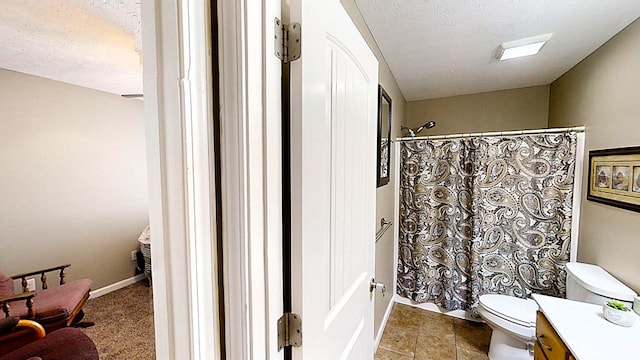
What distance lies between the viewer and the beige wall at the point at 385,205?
197 cm

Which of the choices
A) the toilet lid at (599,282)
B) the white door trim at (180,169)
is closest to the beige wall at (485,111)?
the toilet lid at (599,282)

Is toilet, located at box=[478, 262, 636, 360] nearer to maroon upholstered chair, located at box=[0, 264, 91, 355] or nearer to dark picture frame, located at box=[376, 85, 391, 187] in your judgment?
dark picture frame, located at box=[376, 85, 391, 187]

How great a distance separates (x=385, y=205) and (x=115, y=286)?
3.17m

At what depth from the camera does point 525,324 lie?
1715mm

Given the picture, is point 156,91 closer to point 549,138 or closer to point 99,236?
point 549,138

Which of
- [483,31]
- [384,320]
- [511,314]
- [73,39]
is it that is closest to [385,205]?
[384,320]

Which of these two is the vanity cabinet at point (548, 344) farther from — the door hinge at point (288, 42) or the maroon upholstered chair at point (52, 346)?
the maroon upholstered chair at point (52, 346)

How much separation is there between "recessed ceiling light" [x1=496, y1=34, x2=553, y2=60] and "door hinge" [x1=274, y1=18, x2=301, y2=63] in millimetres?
1894

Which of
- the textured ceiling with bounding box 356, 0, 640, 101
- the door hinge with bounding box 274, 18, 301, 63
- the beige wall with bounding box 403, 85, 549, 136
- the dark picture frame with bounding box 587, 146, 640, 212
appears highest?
the textured ceiling with bounding box 356, 0, 640, 101

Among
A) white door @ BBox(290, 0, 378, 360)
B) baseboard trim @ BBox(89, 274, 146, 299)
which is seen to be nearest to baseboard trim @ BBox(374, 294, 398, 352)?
white door @ BBox(290, 0, 378, 360)

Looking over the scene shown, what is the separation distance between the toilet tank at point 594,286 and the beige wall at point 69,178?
4187 millimetres

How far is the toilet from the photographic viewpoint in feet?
5.09

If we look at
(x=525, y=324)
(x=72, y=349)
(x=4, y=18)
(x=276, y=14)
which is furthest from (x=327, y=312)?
(x=4, y=18)

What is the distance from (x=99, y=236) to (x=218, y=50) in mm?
3322
